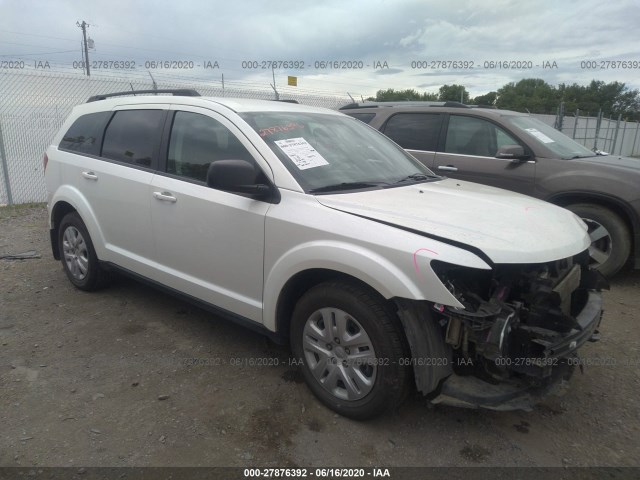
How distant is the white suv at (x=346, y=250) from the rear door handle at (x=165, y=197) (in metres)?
0.02

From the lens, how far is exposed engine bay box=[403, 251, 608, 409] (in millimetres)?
2242

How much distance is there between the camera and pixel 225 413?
279 cm

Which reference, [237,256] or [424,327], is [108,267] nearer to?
[237,256]

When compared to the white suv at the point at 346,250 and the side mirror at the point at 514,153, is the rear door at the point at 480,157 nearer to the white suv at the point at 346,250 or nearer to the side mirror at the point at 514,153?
the side mirror at the point at 514,153

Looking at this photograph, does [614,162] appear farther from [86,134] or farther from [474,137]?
[86,134]

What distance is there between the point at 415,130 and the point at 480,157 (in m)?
0.96

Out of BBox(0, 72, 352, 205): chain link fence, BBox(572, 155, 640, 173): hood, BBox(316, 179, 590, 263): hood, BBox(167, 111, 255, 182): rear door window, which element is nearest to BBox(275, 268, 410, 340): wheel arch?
BBox(316, 179, 590, 263): hood

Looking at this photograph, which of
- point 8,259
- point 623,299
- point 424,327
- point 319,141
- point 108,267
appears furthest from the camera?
point 8,259

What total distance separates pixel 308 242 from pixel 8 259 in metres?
4.76

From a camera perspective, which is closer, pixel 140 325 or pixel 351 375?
pixel 351 375

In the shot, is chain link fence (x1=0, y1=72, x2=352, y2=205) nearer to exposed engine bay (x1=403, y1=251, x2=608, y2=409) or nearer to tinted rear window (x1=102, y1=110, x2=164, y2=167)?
tinted rear window (x1=102, y1=110, x2=164, y2=167)

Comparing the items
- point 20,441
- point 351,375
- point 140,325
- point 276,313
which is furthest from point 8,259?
point 351,375

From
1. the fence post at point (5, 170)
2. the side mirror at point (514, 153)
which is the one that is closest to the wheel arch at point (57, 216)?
the side mirror at point (514, 153)

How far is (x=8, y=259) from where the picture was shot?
224 inches
